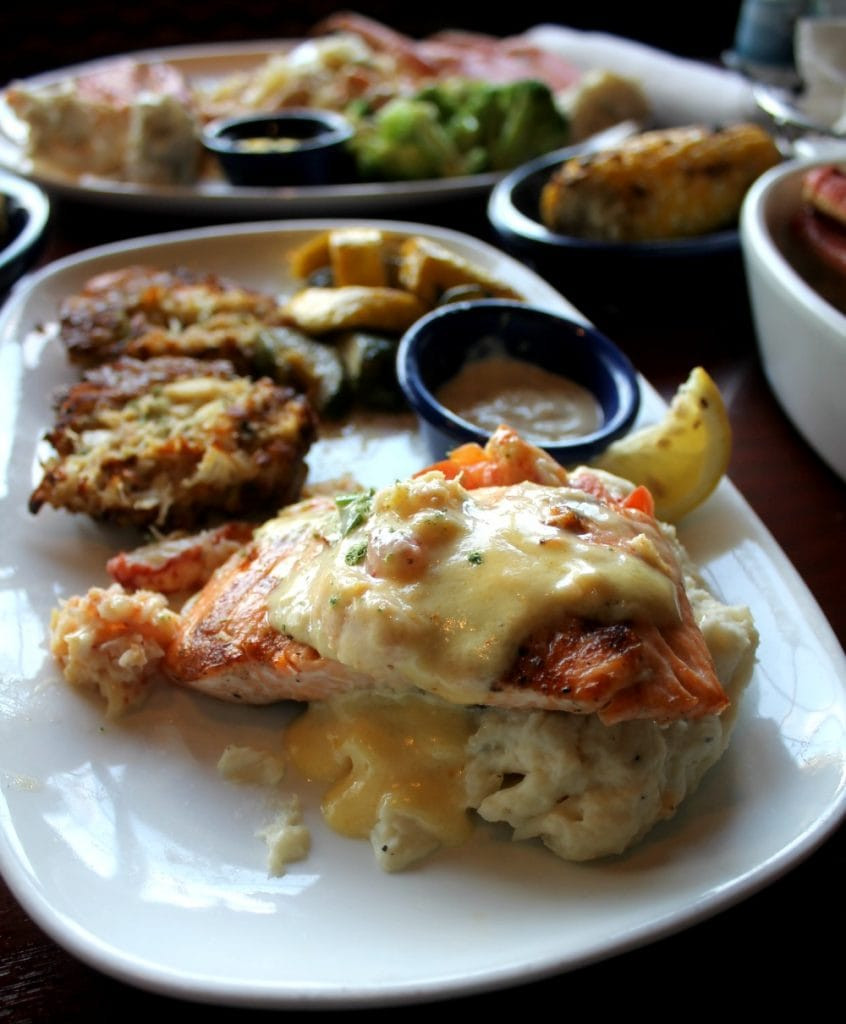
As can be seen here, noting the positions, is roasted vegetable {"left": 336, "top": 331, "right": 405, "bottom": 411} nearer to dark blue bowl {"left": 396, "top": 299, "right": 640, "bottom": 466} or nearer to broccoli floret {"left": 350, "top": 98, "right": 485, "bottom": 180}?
dark blue bowl {"left": 396, "top": 299, "right": 640, "bottom": 466}

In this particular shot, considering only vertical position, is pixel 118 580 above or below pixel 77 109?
below

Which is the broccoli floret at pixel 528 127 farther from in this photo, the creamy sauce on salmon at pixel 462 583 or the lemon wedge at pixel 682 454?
the creamy sauce on salmon at pixel 462 583

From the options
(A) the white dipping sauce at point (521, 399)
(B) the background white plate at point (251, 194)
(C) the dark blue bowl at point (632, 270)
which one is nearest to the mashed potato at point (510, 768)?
(A) the white dipping sauce at point (521, 399)

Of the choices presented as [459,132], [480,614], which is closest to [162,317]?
[480,614]

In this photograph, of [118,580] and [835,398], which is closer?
[118,580]

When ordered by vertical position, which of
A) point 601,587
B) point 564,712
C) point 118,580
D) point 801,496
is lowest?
point 801,496

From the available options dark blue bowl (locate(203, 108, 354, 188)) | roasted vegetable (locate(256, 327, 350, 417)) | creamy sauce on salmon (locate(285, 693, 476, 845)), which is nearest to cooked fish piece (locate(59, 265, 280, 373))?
roasted vegetable (locate(256, 327, 350, 417))

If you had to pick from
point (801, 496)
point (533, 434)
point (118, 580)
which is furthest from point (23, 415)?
point (801, 496)

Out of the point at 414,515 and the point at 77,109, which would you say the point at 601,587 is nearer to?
the point at 414,515

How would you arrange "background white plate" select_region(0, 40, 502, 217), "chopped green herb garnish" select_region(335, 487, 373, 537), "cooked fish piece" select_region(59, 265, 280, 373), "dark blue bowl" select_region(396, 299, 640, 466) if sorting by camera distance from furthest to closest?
"background white plate" select_region(0, 40, 502, 217) < "cooked fish piece" select_region(59, 265, 280, 373) < "dark blue bowl" select_region(396, 299, 640, 466) < "chopped green herb garnish" select_region(335, 487, 373, 537)
